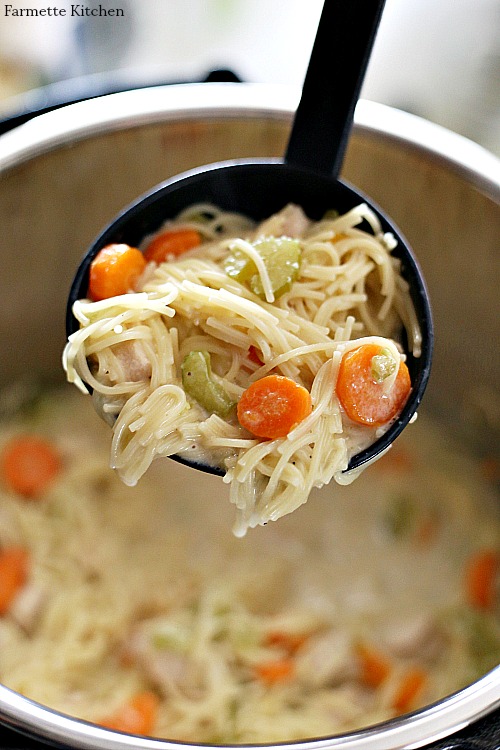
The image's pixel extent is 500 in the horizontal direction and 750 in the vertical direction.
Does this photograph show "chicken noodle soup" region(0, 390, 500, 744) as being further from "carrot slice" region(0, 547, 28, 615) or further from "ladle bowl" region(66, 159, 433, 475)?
"ladle bowl" region(66, 159, 433, 475)

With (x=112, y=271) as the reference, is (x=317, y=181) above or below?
above

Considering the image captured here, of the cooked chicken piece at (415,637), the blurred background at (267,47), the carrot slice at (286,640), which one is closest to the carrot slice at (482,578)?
the cooked chicken piece at (415,637)

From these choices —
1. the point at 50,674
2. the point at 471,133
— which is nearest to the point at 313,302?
the point at 50,674

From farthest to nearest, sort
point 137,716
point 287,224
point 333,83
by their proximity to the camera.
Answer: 1. point 137,716
2. point 287,224
3. point 333,83

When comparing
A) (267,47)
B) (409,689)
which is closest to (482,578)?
(409,689)

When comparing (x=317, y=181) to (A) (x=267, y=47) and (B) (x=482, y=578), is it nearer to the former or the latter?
(B) (x=482, y=578)
